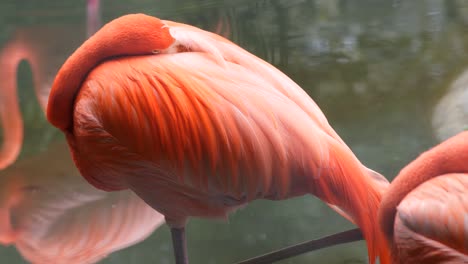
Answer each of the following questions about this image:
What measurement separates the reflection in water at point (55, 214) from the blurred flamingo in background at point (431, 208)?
2.35 ft

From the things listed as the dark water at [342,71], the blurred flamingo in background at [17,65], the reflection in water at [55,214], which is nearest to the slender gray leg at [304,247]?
the dark water at [342,71]

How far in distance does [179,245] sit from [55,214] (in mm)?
390

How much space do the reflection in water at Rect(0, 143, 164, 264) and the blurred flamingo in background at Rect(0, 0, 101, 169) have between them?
6 cm

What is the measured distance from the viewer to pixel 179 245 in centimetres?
125

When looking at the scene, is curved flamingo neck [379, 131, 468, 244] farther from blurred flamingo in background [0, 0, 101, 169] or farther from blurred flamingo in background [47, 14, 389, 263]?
blurred flamingo in background [0, 0, 101, 169]

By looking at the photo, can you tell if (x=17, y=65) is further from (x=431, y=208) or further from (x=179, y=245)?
(x=431, y=208)

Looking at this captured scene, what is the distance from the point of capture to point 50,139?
4.65 feet

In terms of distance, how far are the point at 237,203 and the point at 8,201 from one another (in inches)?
27.0

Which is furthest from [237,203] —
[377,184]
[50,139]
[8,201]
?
[8,201]

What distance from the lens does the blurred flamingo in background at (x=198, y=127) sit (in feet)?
3.31

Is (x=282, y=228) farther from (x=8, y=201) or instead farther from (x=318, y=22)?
(x=8, y=201)

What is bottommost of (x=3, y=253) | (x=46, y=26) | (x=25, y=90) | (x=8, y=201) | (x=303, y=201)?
(x=3, y=253)

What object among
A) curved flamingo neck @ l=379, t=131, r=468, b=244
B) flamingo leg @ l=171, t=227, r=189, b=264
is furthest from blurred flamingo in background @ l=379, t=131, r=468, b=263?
flamingo leg @ l=171, t=227, r=189, b=264

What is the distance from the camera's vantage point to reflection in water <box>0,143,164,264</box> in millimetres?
1441
